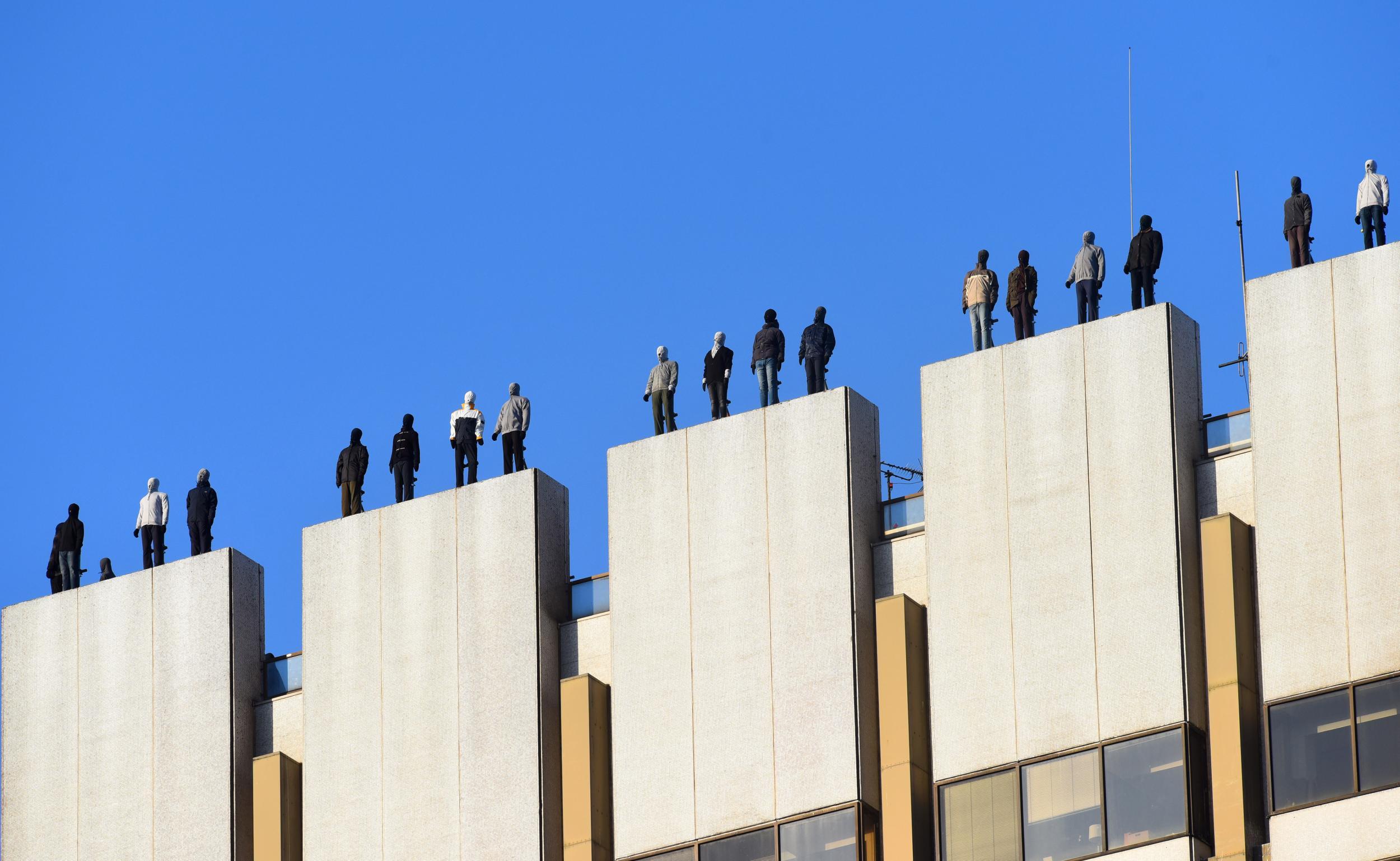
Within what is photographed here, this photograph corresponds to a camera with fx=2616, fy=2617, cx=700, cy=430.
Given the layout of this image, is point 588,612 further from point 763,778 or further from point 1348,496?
point 1348,496

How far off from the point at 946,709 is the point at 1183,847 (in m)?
4.82

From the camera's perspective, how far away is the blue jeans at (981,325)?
153 ft

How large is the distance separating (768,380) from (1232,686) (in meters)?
10.8

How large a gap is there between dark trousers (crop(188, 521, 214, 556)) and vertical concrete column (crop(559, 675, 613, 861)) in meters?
9.19

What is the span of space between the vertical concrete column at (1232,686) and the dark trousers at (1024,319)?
520 cm

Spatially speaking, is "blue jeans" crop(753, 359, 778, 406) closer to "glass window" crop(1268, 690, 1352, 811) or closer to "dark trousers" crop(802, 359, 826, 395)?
"dark trousers" crop(802, 359, 826, 395)

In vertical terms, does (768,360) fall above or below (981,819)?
above

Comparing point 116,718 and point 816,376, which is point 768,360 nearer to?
point 816,376

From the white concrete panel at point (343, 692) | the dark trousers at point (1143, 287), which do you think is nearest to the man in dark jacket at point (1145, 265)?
the dark trousers at point (1143, 287)

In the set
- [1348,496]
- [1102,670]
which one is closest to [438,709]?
[1102,670]

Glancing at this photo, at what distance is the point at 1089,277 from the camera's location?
151 ft

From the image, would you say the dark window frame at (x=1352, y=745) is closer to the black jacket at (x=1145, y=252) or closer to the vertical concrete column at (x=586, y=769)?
the black jacket at (x=1145, y=252)

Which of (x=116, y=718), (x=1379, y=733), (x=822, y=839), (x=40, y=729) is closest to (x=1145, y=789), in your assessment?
(x=1379, y=733)

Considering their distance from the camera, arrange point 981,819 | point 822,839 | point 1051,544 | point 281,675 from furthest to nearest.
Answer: point 281,675
point 822,839
point 1051,544
point 981,819
